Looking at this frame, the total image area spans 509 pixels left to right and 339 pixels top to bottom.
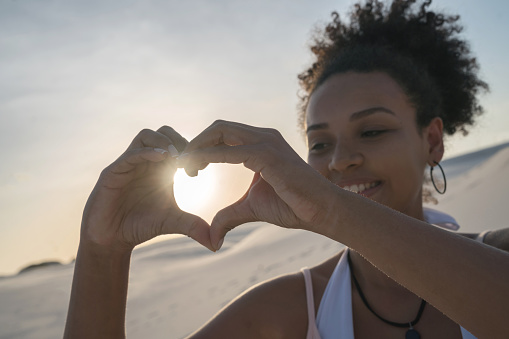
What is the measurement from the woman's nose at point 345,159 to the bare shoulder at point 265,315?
77 centimetres

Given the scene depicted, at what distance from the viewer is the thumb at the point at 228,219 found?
171 cm

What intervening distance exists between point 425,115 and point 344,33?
3.41 feet

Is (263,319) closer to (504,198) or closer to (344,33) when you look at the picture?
(344,33)

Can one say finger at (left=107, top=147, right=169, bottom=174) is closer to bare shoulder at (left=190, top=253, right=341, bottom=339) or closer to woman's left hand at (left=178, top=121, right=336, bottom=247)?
woman's left hand at (left=178, top=121, right=336, bottom=247)

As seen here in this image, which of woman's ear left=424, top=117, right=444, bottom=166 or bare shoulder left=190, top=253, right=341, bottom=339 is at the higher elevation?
woman's ear left=424, top=117, right=444, bottom=166

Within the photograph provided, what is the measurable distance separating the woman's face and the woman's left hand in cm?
76

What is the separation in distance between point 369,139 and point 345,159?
7.0 inches

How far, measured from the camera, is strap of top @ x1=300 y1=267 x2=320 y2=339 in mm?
2275

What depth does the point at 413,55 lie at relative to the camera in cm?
294

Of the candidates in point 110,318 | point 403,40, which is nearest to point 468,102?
point 403,40

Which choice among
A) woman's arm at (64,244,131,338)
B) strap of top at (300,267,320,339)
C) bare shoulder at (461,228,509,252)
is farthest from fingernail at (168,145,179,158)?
bare shoulder at (461,228,509,252)


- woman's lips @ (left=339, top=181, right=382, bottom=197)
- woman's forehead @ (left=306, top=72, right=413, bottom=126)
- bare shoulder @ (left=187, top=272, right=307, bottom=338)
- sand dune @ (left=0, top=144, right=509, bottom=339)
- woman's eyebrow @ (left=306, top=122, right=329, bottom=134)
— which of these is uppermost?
woman's forehead @ (left=306, top=72, right=413, bottom=126)

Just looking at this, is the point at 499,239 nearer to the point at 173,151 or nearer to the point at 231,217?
the point at 231,217

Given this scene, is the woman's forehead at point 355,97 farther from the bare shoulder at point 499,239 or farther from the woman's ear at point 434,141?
the bare shoulder at point 499,239
